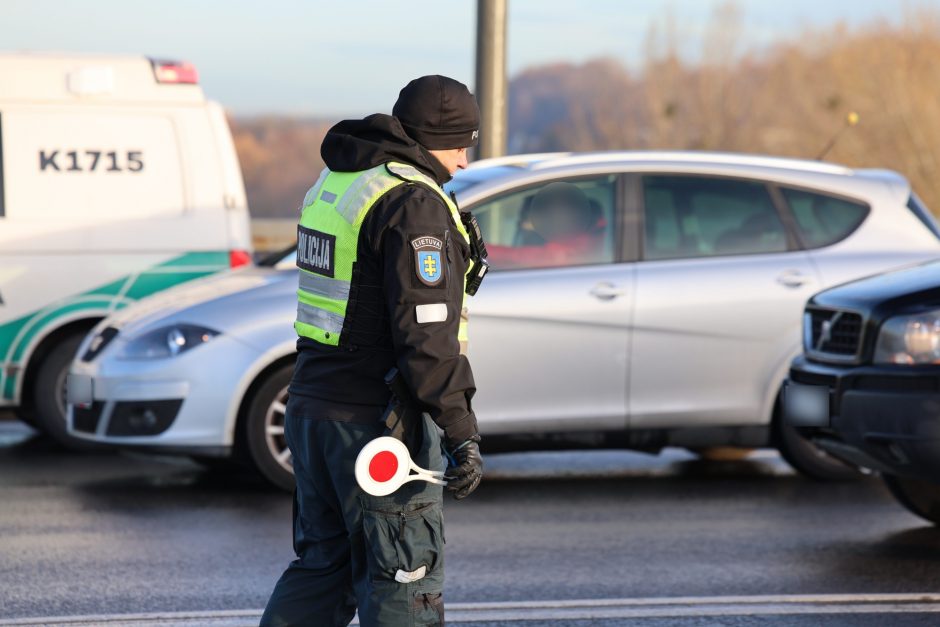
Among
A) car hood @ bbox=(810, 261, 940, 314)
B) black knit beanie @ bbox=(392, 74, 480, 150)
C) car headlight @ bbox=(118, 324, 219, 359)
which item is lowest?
car headlight @ bbox=(118, 324, 219, 359)

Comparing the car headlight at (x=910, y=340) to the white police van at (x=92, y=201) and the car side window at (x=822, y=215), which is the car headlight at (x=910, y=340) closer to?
the car side window at (x=822, y=215)

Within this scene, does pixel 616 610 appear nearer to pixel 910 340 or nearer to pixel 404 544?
pixel 910 340

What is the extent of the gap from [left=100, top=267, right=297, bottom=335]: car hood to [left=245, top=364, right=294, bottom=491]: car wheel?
31cm

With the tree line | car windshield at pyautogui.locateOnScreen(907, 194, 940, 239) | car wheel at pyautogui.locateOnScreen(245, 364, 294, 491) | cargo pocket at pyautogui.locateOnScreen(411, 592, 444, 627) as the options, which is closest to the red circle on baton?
cargo pocket at pyautogui.locateOnScreen(411, 592, 444, 627)

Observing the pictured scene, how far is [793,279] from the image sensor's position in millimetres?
7117

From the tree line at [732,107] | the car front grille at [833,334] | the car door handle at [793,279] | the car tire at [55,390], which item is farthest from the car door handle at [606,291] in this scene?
the tree line at [732,107]

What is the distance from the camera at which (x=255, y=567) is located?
5473 millimetres

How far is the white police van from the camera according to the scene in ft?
26.5

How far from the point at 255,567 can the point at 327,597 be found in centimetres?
190

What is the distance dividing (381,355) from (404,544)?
449 mm

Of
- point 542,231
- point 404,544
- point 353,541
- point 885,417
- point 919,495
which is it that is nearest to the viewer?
point 404,544

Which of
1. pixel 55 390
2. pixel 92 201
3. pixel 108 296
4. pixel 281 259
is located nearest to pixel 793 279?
pixel 281 259

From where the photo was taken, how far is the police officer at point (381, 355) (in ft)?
11.0

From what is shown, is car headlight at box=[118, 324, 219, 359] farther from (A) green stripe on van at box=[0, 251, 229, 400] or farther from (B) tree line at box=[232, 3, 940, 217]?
(B) tree line at box=[232, 3, 940, 217]
